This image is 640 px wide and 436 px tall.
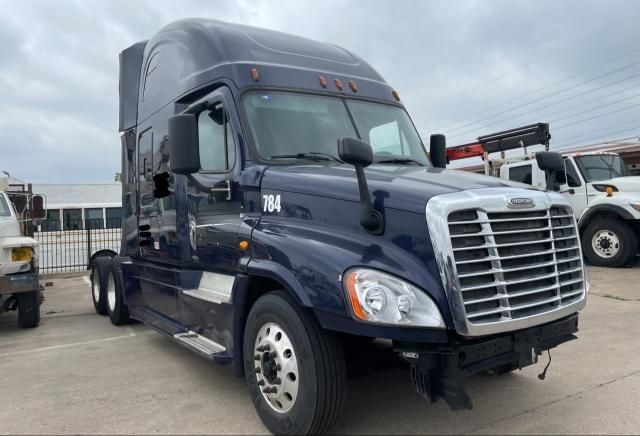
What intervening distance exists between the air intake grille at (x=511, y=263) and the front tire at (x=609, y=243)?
791cm

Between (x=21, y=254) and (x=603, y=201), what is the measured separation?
1037cm

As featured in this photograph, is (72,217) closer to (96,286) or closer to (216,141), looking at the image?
(96,286)

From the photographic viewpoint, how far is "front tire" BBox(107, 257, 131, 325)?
22.7 ft

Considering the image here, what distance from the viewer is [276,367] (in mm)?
3279

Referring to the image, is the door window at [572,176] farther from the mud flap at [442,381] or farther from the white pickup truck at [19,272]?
the white pickup truck at [19,272]

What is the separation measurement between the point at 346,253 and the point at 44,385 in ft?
10.9

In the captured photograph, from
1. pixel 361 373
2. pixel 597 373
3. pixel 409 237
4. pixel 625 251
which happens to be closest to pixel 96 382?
pixel 361 373

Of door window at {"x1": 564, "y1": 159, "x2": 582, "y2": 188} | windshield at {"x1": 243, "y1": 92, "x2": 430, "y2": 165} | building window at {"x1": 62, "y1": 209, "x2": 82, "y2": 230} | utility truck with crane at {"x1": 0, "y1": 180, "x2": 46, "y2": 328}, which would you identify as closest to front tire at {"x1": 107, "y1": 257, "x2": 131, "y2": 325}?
utility truck with crane at {"x1": 0, "y1": 180, "x2": 46, "y2": 328}

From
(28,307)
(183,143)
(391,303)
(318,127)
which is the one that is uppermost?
(318,127)

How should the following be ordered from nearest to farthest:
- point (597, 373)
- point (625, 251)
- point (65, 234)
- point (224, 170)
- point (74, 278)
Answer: point (224, 170), point (597, 373), point (625, 251), point (74, 278), point (65, 234)

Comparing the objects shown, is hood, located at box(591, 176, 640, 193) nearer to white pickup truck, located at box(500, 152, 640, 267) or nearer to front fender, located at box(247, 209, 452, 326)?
white pickup truck, located at box(500, 152, 640, 267)

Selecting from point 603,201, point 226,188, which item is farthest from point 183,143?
point 603,201

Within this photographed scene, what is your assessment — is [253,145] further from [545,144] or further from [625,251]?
[545,144]

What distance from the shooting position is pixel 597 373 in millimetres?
4410
